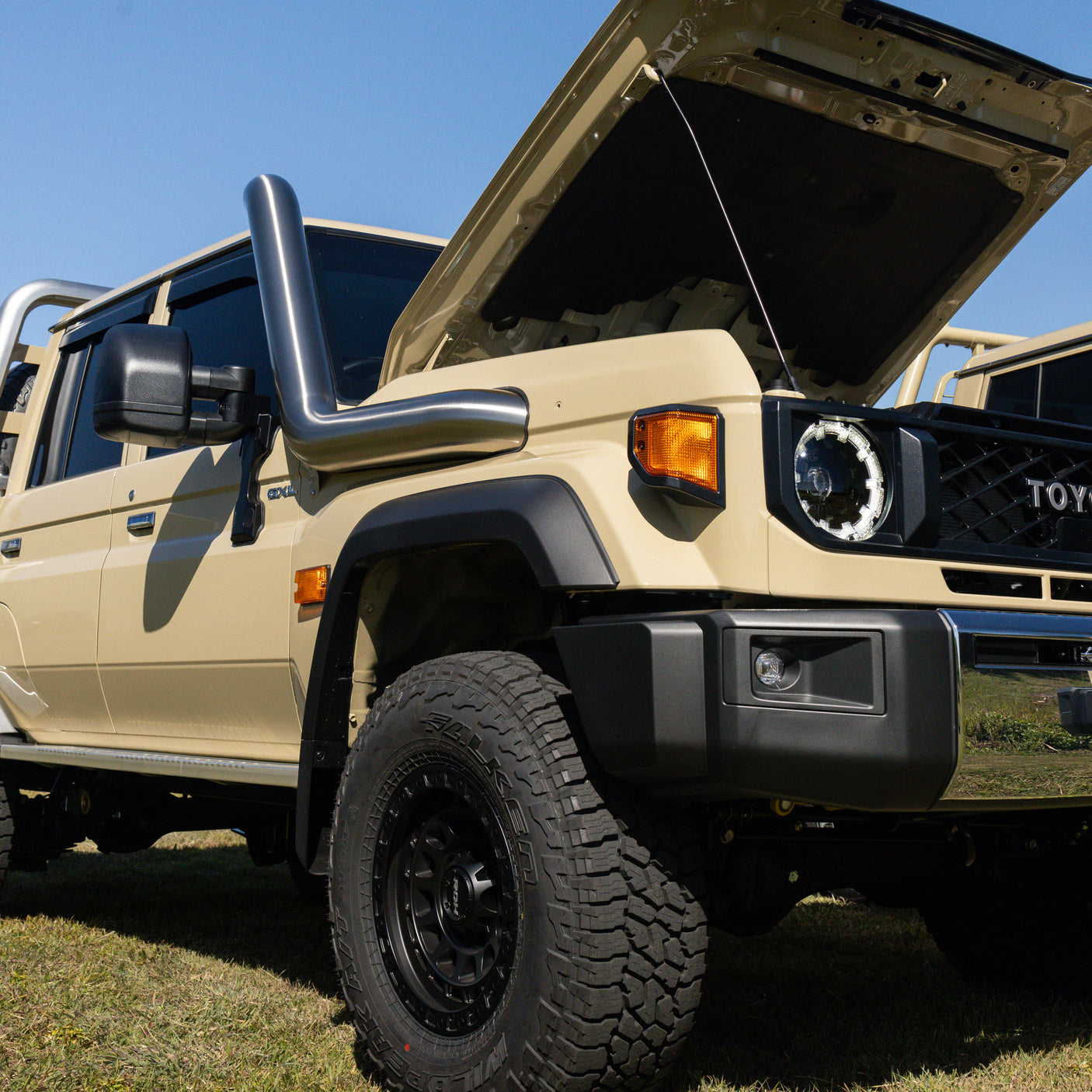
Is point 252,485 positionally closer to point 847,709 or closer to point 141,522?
point 141,522

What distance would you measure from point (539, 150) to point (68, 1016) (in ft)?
8.24

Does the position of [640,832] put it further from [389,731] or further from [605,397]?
[605,397]

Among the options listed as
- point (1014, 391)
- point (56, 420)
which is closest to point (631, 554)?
point (56, 420)

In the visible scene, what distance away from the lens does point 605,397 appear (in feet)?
8.21

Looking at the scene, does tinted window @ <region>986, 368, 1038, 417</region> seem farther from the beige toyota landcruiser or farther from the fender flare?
the fender flare

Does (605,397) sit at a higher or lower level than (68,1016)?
higher

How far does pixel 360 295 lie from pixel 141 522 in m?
1.02

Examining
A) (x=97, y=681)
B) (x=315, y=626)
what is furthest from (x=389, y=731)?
(x=97, y=681)

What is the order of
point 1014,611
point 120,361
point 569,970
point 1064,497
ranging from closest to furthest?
point 569,970 < point 1014,611 < point 1064,497 < point 120,361

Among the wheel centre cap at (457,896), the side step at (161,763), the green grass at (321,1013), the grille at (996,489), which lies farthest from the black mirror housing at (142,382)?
the grille at (996,489)

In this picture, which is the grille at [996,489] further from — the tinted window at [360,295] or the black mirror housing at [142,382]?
the black mirror housing at [142,382]

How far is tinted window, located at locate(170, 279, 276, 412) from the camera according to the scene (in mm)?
3568

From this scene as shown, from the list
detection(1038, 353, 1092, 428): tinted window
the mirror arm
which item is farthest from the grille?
detection(1038, 353, 1092, 428): tinted window

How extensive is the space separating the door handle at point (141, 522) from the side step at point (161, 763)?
704 mm
